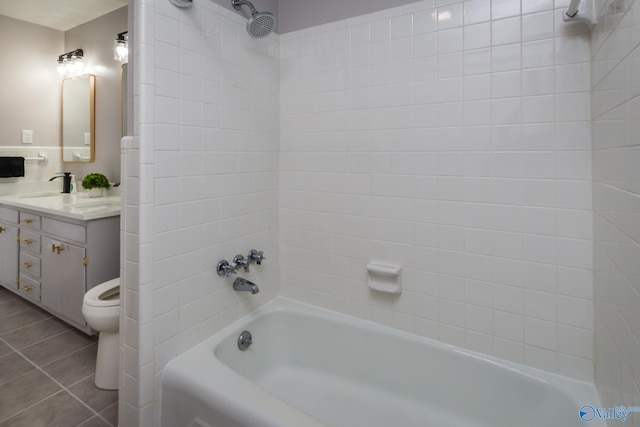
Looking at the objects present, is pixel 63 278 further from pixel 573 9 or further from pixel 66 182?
pixel 573 9

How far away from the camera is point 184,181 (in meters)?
1.37

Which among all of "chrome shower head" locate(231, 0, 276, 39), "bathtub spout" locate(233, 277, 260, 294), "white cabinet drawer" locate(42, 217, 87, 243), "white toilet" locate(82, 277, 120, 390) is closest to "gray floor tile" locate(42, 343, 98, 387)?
"white toilet" locate(82, 277, 120, 390)

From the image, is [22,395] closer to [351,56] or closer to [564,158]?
[351,56]

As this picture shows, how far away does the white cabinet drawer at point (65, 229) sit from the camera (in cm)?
218

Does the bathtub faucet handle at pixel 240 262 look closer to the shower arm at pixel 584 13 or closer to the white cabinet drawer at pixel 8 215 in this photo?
the shower arm at pixel 584 13

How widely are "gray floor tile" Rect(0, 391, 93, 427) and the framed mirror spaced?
2.11m

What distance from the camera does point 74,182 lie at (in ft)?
10.6

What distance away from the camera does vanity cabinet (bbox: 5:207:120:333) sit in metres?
2.20

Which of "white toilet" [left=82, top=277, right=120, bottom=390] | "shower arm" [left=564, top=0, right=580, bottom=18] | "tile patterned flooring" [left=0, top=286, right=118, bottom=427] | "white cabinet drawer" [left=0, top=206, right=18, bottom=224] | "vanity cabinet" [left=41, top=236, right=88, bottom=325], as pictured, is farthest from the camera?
"white cabinet drawer" [left=0, top=206, right=18, bottom=224]

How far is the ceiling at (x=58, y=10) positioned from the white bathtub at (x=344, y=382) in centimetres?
287

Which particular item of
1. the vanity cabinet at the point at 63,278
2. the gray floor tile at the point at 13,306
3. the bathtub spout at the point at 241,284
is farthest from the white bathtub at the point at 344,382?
the gray floor tile at the point at 13,306

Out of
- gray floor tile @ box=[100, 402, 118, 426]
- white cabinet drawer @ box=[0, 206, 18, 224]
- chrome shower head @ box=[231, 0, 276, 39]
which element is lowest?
gray floor tile @ box=[100, 402, 118, 426]

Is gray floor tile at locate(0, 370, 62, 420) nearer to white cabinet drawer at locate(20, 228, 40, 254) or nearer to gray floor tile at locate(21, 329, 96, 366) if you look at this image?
gray floor tile at locate(21, 329, 96, 366)

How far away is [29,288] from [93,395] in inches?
58.6
